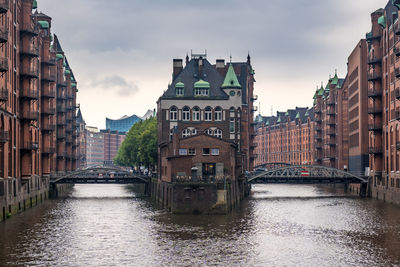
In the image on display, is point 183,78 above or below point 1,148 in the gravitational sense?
above

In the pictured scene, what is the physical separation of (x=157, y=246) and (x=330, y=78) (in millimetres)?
116690

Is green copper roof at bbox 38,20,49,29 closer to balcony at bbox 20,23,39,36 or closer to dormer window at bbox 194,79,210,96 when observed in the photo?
dormer window at bbox 194,79,210,96

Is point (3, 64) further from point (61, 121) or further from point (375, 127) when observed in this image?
point (61, 121)

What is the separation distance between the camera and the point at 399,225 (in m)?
60.7

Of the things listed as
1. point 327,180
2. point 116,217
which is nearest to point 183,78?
point 327,180

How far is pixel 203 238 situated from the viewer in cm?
5106

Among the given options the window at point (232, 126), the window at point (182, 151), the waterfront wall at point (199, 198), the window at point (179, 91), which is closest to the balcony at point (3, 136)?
the waterfront wall at point (199, 198)

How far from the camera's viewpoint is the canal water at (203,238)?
4175 centimetres

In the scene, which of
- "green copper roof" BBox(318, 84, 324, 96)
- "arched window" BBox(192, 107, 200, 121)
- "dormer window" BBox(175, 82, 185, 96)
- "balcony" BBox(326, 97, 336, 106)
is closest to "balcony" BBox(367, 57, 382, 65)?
"arched window" BBox(192, 107, 200, 121)

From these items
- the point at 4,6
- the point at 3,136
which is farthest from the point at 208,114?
the point at 4,6

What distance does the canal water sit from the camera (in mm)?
41750

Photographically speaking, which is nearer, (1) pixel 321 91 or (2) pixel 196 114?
(2) pixel 196 114

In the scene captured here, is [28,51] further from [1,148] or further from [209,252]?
[209,252]

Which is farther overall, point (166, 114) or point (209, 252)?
point (166, 114)
